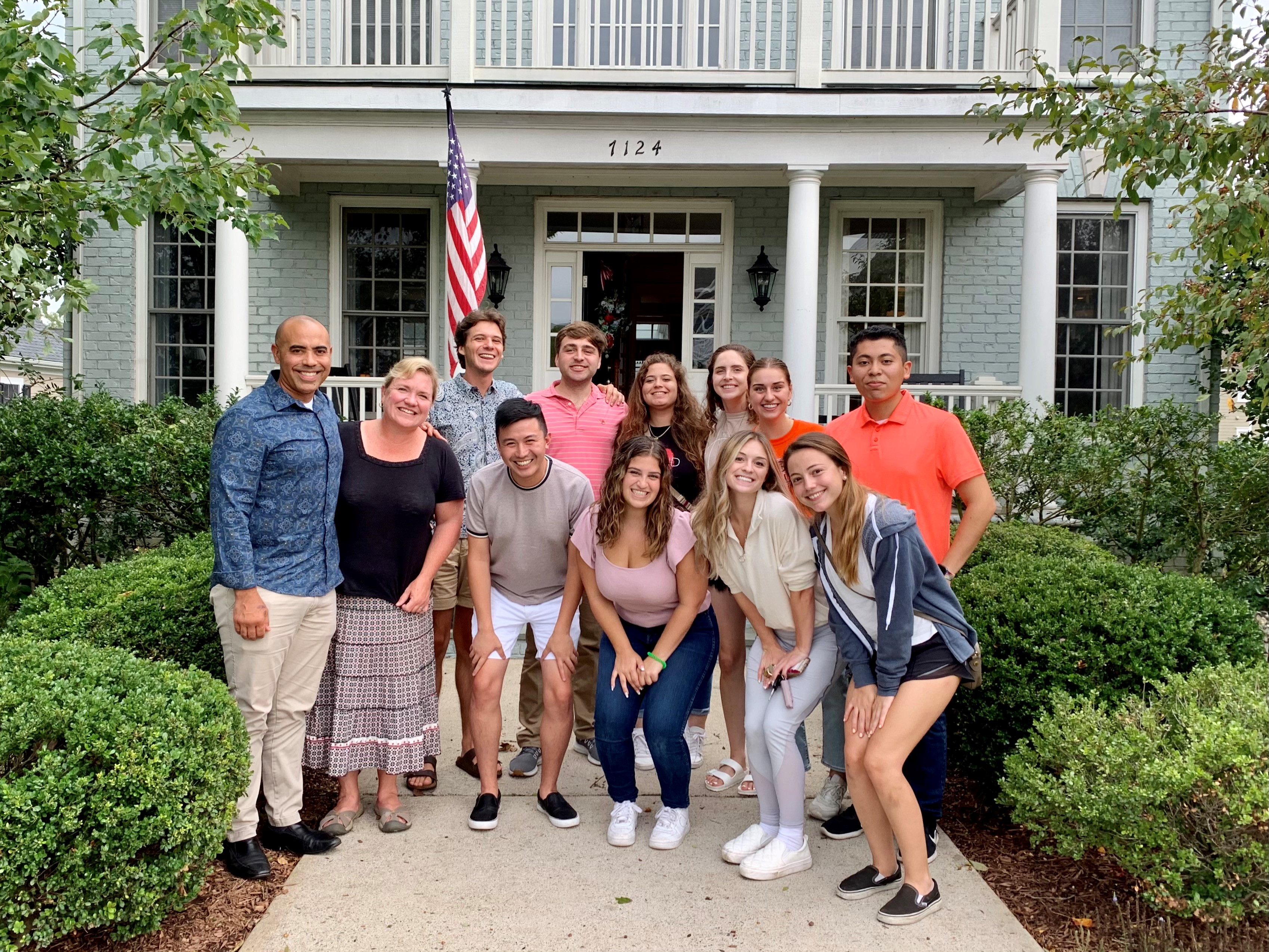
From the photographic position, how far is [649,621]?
12.0ft

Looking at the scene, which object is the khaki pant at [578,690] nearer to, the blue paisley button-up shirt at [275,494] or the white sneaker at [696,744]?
the white sneaker at [696,744]

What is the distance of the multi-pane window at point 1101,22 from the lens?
9984 millimetres

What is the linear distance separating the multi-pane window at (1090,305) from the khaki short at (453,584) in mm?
8152

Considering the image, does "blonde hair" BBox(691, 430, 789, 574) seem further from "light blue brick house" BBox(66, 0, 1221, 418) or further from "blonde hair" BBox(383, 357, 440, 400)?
"light blue brick house" BBox(66, 0, 1221, 418)

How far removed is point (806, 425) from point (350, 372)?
707cm

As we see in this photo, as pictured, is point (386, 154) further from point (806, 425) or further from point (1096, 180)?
point (1096, 180)

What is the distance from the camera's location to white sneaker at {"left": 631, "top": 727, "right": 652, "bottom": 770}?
169 inches

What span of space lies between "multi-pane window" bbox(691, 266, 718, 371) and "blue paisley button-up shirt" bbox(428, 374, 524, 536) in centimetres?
587

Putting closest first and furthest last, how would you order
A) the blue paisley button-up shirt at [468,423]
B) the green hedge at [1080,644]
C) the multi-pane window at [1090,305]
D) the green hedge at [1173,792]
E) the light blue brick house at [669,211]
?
the green hedge at [1173,792], the green hedge at [1080,644], the blue paisley button-up shirt at [468,423], the light blue brick house at [669,211], the multi-pane window at [1090,305]

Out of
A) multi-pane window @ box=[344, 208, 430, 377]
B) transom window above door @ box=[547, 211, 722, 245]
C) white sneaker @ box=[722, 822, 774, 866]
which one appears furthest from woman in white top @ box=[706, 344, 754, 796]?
multi-pane window @ box=[344, 208, 430, 377]

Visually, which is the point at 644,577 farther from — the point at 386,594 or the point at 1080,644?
the point at 1080,644

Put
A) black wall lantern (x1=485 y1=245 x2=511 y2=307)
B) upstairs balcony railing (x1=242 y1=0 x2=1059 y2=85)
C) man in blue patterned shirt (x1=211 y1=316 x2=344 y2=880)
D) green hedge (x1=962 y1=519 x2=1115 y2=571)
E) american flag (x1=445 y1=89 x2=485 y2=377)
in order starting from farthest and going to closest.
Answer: black wall lantern (x1=485 y1=245 x2=511 y2=307), upstairs balcony railing (x1=242 y1=0 x2=1059 y2=85), american flag (x1=445 y1=89 x2=485 y2=377), green hedge (x1=962 y1=519 x2=1115 y2=571), man in blue patterned shirt (x1=211 y1=316 x2=344 y2=880)

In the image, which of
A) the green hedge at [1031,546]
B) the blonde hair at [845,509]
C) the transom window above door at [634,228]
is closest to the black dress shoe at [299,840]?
the blonde hair at [845,509]

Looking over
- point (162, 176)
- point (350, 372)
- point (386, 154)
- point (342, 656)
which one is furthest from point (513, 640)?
point (350, 372)
